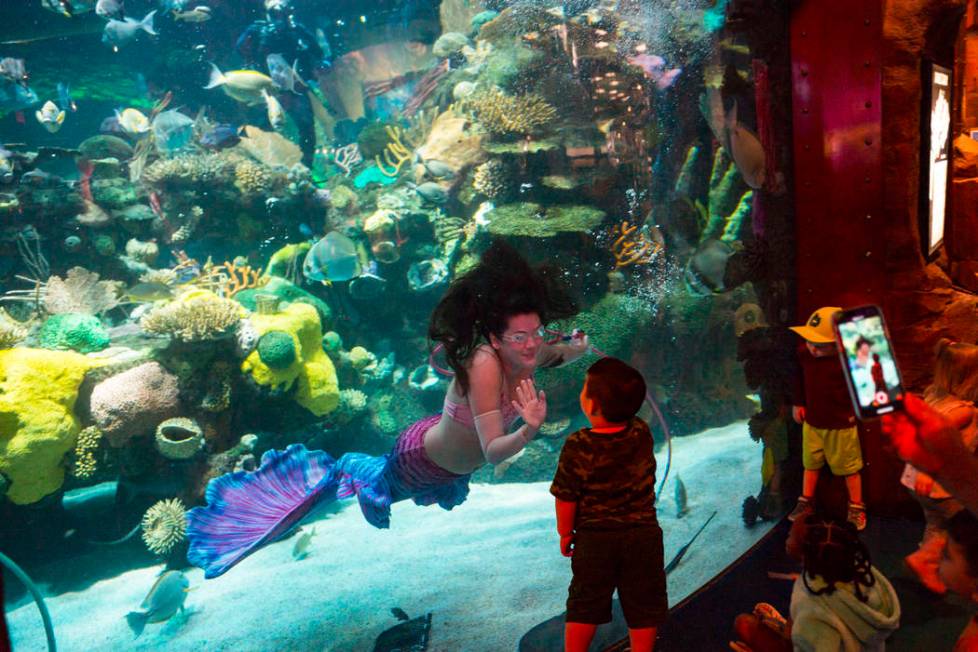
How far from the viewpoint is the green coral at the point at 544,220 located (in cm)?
444

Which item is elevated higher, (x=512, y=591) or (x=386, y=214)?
(x=386, y=214)

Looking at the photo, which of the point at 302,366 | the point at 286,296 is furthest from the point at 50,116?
the point at 302,366

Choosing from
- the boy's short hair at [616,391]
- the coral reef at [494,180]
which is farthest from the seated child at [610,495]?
the coral reef at [494,180]

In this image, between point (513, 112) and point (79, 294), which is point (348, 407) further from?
point (513, 112)

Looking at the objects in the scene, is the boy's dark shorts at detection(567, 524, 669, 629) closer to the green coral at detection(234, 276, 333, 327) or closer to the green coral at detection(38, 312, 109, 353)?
the green coral at detection(38, 312, 109, 353)

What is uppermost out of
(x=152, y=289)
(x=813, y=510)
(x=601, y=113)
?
(x=601, y=113)

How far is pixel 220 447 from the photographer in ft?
16.6

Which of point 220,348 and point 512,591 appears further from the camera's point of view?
point 220,348

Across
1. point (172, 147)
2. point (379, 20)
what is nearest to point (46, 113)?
point (172, 147)

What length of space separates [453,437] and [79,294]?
19.4 feet

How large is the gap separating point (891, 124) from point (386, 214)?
4.92 metres

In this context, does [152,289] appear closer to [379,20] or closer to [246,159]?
[246,159]

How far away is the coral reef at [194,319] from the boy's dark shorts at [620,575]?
4.22 m

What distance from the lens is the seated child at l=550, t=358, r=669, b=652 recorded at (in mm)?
1726
